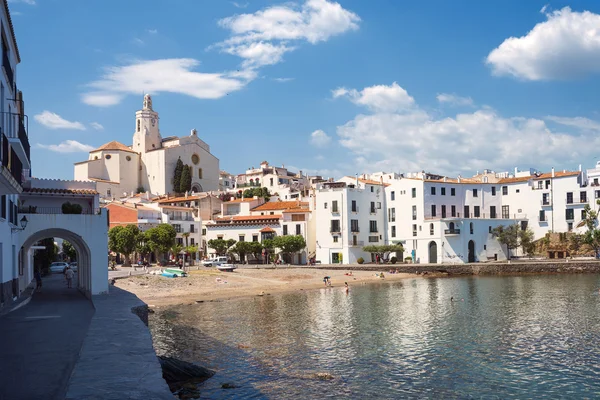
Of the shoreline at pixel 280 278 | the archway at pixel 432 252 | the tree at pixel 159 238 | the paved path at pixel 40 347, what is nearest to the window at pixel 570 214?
the shoreline at pixel 280 278

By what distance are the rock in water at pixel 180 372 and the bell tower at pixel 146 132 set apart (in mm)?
116388

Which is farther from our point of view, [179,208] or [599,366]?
[179,208]

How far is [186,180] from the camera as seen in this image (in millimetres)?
123750

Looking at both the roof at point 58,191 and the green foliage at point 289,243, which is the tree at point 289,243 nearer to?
the green foliage at point 289,243

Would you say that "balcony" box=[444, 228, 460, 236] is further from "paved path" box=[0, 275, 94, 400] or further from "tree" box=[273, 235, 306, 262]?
"paved path" box=[0, 275, 94, 400]

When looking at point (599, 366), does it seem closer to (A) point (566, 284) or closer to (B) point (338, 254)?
(A) point (566, 284)

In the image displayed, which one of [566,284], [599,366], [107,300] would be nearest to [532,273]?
[566,284]

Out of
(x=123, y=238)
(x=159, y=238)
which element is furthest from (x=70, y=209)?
(x=159, y=238)

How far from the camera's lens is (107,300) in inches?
1146

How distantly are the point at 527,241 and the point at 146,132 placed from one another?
88.0 m

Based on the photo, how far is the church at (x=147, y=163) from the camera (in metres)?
124

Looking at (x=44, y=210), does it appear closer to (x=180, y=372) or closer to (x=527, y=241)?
(x=180, y=372)

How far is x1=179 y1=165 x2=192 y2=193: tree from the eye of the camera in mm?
122794

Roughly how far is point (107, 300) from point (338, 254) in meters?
52.5
